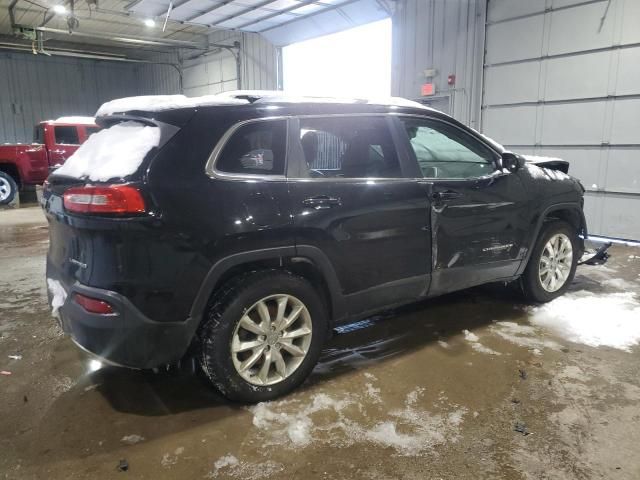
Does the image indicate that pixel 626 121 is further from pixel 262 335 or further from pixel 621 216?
pixel 262 335

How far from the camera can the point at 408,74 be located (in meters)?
9.84

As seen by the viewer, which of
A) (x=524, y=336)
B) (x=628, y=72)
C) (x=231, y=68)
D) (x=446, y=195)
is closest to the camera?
(x=446, y=195)

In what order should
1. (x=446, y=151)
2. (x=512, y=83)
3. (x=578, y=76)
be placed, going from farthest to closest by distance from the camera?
(x=512, y=83), (x=578, y=76), (x=446, y=151)

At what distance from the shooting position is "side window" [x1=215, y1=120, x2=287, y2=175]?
2494mm

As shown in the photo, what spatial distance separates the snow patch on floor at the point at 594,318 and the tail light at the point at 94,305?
3.14 meters

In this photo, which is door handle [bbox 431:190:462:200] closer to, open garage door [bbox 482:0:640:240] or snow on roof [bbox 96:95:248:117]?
snow on roof [bbox 96:95:248:117]

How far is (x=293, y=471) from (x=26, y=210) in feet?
38.7

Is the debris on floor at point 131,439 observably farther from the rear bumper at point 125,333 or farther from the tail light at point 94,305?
the tail light at point 94,305

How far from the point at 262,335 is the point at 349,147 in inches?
50.4

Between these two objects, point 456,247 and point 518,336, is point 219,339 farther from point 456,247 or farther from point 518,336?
point 518,336

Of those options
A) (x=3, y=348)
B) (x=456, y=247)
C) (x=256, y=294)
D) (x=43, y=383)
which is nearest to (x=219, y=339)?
(x=256, y=294)

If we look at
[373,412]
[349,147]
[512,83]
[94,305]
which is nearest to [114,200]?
[94,305]

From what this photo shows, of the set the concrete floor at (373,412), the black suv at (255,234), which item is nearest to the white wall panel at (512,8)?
the black suv at (255,234)

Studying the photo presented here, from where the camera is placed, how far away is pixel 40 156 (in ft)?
38.0
